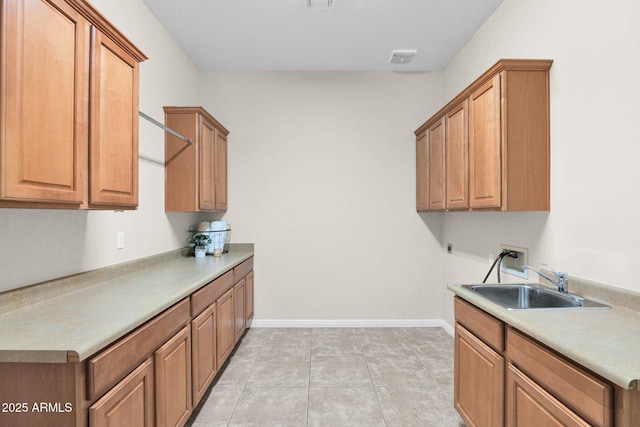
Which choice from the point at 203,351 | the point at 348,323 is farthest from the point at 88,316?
the point at 348,323

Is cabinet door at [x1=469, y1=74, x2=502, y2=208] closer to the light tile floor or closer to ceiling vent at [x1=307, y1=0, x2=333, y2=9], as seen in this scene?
ceiling vent at [x1=307, y1=0, x2=333, y2=9]

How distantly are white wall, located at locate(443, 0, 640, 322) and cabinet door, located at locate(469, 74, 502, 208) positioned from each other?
326 millimetres

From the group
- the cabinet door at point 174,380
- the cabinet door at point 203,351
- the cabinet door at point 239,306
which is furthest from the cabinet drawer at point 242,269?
the cabinet door at point 174,380

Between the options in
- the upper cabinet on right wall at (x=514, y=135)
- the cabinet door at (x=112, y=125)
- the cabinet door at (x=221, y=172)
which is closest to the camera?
the cabinet door at (x=112, y=125)

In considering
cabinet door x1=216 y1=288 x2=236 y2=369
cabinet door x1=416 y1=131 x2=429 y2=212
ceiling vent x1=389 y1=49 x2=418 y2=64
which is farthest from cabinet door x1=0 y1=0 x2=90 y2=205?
cabinet door x1=416 y1=131 x2=429 y2=212

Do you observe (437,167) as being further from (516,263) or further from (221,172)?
(221,172)

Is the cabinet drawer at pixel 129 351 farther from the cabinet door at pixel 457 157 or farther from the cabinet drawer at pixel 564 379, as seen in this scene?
the cabinet door at pixel 457 157

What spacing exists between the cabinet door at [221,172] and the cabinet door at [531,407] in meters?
2.94

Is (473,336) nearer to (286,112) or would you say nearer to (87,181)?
(87,181)

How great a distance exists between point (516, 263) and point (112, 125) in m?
2.68

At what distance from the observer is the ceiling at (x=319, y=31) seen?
8.82 feet

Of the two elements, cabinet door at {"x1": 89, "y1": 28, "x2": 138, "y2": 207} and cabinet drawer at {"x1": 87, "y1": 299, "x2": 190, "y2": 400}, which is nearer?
cabinet drawer at {"x1": 87, "y1": 299, "x2": 190, "y2": 400}

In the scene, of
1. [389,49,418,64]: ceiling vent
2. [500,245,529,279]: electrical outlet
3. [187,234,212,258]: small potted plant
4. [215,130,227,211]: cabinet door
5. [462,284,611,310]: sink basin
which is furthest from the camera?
[215,130,227,211]: cabinet door

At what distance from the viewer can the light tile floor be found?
2.15m
